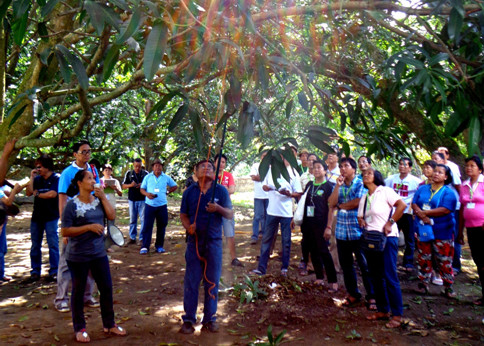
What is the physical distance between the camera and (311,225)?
575 cm

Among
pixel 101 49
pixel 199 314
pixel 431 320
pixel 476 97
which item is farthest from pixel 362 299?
pixel 101 49

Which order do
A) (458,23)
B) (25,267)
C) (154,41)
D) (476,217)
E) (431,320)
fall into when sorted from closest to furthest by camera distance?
(154,41)
(458,23)
(431,320)
(476,217)
(25,267)

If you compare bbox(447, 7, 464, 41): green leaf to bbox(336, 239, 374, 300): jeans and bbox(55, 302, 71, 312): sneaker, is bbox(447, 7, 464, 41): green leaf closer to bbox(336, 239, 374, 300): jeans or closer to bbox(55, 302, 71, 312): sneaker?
bbox(336, 239, 374, 300): jeans

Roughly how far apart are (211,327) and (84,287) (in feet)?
4.18

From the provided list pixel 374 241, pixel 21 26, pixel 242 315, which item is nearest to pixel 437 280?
pixel 374 241

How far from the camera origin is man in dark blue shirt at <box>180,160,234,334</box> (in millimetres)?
4109

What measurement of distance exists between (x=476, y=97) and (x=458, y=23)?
24.1 inches

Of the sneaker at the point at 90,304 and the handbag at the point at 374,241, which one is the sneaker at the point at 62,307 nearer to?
the sneaker at the point at 90,304

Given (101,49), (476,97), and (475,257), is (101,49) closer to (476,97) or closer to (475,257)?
(476,97)

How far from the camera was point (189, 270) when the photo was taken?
4.16 m

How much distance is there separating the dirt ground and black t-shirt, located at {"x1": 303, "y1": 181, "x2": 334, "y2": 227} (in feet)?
2.89

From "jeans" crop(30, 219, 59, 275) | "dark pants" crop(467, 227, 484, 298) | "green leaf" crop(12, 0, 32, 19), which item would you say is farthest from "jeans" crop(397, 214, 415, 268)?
"green leaf" crop(12, 0, 32, 19)

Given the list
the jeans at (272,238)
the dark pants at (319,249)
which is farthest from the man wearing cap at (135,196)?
the dark pants at (319,249)

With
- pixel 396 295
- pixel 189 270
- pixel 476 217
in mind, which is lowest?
pixel 396 295
